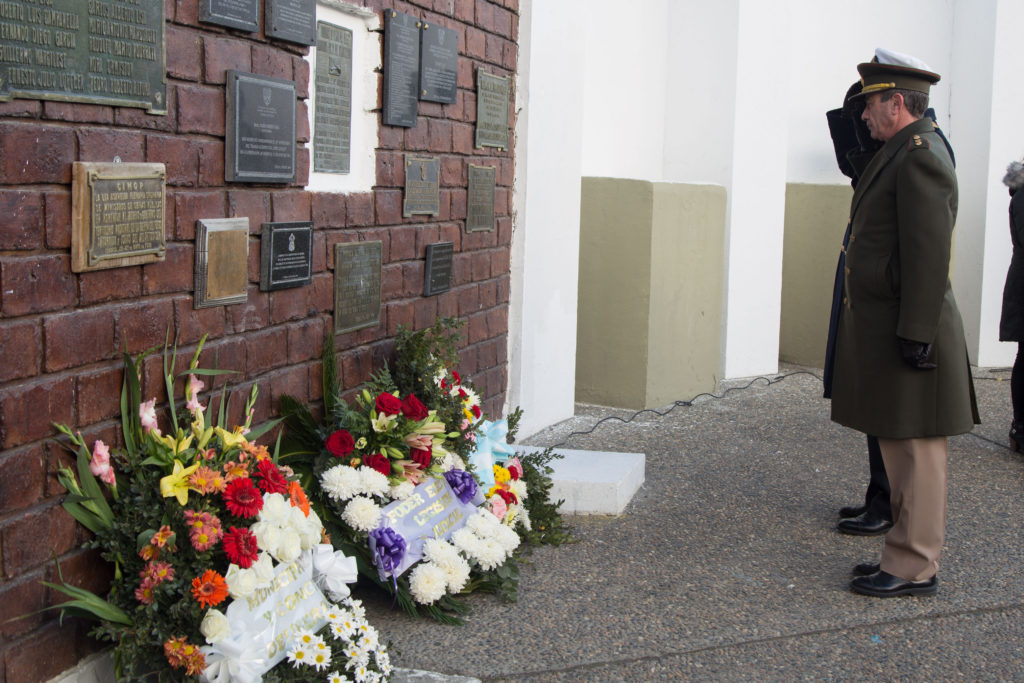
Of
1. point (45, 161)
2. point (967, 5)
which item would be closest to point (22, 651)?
point (45, 161)

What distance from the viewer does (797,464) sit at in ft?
19.1

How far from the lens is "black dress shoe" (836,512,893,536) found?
15.2ft

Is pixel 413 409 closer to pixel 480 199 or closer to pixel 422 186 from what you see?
pixel 422 186

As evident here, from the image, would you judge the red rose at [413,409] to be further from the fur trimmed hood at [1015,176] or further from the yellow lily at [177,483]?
the fur trimmed hood at [1015,176]

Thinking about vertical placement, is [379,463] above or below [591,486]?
above

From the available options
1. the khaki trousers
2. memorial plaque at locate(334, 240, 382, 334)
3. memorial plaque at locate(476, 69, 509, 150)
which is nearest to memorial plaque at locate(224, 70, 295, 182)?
memorial plaque at locate(334, 240, 382, 334)

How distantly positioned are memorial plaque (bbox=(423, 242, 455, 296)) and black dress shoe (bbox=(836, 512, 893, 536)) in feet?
6.33

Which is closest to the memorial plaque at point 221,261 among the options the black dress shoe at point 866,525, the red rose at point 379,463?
the red rose at point 379,463

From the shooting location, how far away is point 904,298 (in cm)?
379

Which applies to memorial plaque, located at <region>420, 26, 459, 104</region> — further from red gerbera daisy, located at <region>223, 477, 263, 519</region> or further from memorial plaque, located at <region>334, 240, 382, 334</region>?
red gerbera daisy, located at <region>223, 477, 263, 519</region>

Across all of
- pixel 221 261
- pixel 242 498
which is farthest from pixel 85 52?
pixel 242 498

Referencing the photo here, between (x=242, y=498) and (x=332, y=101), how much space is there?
1618 mm

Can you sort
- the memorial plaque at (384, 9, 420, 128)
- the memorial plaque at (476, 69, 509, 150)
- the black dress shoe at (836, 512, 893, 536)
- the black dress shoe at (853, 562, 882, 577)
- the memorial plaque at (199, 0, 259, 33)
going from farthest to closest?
the memorial plaque at (476, 69, 509, 150) → the black dress shoe at (836, 512, 893, 536) → the memorial plaque at (384, 9, 420, 128) → the black dress shoe at (853, 562, 882, 577) → the memorial plaque at (199, 0, 259, 33)

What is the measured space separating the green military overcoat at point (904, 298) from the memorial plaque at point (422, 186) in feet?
5.44
